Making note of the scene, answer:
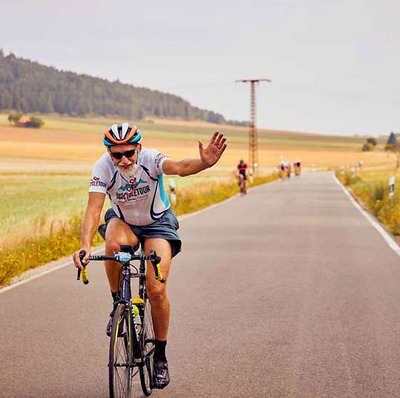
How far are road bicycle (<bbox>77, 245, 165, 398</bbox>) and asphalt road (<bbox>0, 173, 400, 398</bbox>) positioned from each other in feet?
1.54

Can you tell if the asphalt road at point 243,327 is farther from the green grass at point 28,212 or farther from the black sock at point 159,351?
the green grass at point 28,212

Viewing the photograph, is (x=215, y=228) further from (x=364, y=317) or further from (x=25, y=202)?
(x=25, y=202)

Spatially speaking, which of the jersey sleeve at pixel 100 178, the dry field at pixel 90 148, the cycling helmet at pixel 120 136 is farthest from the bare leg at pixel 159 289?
the dry field at pixel 90 148

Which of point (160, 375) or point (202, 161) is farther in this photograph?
point (160, 375)

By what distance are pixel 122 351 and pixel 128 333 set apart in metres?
0.12

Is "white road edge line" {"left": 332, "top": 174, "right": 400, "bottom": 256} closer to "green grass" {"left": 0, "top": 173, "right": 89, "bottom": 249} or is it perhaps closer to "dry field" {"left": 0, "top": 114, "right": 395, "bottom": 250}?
"green grass" {"left": 0, "top": 173, "right": 89, "bottom": 249}

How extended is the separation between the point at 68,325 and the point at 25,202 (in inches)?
935

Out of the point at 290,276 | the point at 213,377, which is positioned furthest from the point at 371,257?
the point at 213,377

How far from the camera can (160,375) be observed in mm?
5949

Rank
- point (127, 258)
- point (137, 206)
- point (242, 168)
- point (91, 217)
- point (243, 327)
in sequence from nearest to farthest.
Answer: point (127, 258)
point (91, 217)
point (137, 206)
point (243, 327)
point (242, 168)

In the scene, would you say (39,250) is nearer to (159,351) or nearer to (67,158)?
(159,351)

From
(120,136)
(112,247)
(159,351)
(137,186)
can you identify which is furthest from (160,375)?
(120,136)

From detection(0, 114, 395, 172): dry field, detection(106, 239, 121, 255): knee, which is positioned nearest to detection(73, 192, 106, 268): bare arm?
detection(106, 239, 121, 255): knee

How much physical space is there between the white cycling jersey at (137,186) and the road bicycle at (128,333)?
1.40 feet
